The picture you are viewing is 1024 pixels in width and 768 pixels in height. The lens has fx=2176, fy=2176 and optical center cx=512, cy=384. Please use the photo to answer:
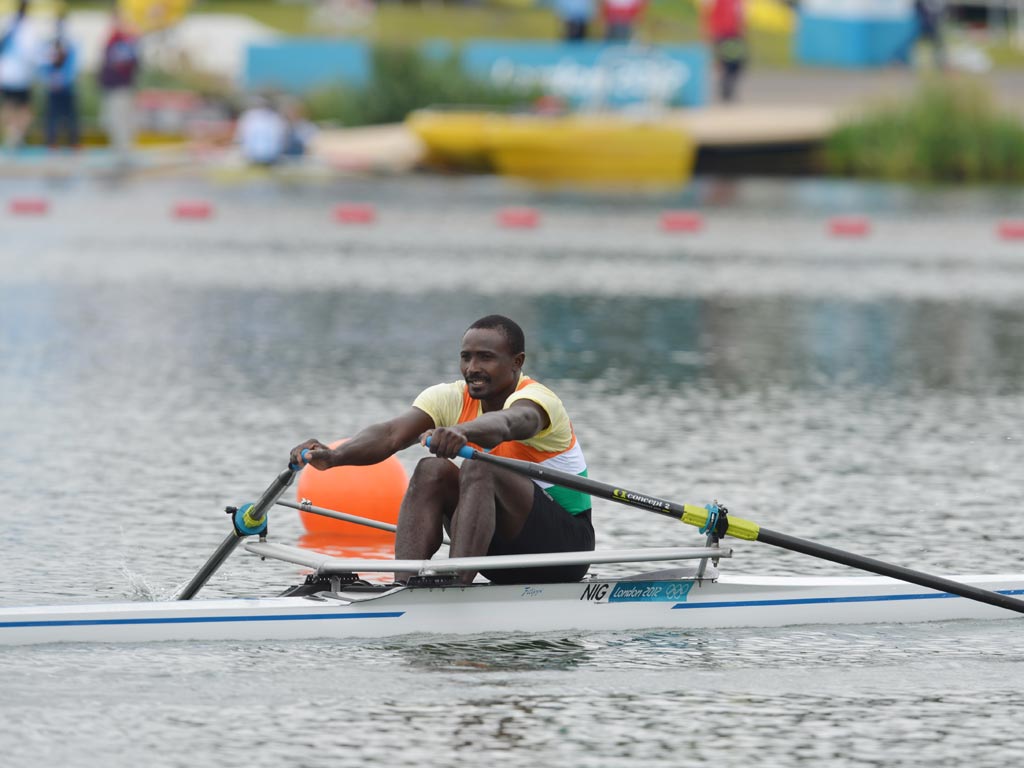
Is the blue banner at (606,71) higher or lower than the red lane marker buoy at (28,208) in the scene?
higher

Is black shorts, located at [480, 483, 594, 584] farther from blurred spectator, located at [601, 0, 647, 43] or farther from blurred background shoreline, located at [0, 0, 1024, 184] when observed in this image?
blurred spectator, located at [601, 0, 647, 43]

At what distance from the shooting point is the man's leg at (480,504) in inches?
291

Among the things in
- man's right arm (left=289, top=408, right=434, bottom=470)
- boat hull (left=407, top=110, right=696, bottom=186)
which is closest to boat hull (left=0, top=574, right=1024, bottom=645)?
man's right arm (left=289, top=408, right=434, bottom=470)

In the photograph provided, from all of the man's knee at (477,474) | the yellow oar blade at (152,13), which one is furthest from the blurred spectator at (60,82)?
the man's knee at (477,474)

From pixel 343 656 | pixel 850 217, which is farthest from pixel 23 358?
pixel 850 217

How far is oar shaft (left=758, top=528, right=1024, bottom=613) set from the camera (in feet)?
24.8

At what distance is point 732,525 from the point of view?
754 centimetres

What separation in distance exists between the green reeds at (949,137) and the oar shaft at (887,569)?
27.3 meters

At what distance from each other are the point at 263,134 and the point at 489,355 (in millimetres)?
24473

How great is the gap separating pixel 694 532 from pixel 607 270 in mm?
11966

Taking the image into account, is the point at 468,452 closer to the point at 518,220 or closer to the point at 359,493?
the point at 359,493

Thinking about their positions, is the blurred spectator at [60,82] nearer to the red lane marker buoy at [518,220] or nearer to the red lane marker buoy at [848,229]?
the red lane marker buoy at [518,220]

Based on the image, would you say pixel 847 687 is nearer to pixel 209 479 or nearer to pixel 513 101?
pixel 209 479

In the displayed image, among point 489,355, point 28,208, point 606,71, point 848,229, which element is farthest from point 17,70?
point 489,355
